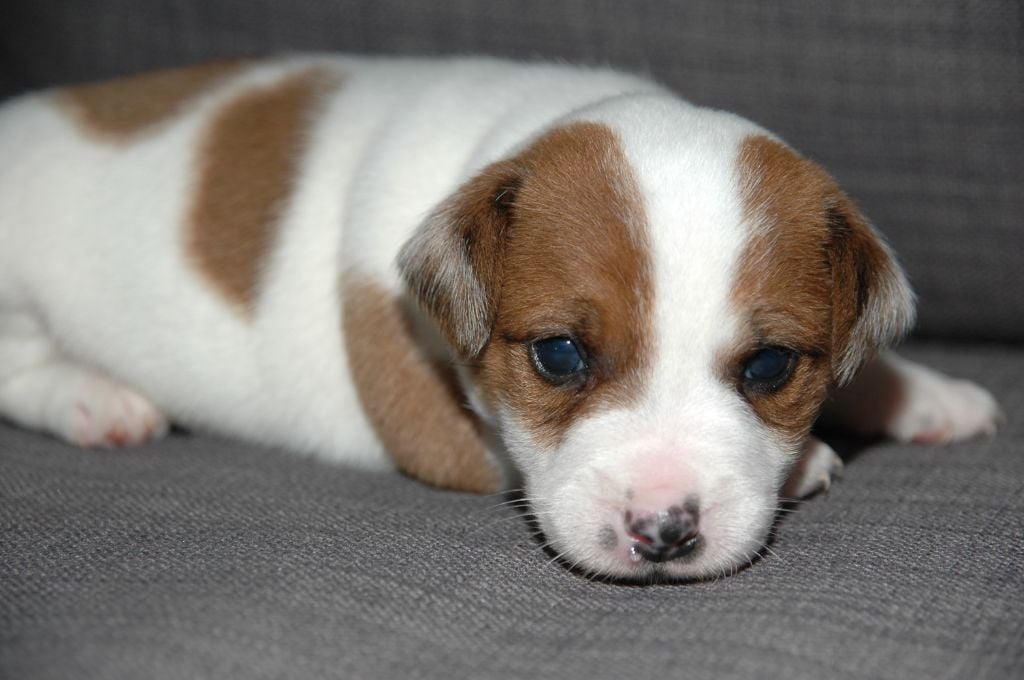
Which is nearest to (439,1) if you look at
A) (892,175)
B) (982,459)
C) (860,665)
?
(892,175)

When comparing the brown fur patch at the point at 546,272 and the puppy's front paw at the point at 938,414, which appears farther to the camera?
the puppy's front paw at the point at 938,414

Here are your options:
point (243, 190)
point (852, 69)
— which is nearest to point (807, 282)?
point (243, 190)

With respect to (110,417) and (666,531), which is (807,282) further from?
(110,417)

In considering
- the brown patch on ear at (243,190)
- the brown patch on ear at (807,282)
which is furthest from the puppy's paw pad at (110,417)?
the brown patch on ear at (807,282)

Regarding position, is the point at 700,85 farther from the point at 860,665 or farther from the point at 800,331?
the point at 860,665

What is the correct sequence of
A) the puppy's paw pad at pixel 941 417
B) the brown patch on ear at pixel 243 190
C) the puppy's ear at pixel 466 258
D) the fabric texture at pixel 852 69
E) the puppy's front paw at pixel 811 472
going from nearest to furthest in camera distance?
the puppy's ear at pixel 466 258 < the puppy's front paw at pixel 811 472 < the puppy's paw pad at pixel 941 417 < the brown patch on ear at pixel 243 190 < the fabric texture at pixel 852 69

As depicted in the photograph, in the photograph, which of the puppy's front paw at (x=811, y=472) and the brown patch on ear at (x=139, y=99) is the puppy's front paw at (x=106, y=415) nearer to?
the brown patch on ear at (x=139, y=99)

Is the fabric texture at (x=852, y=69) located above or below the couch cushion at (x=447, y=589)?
above
